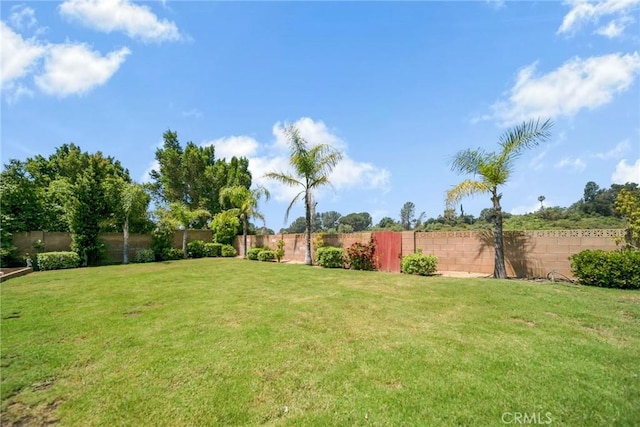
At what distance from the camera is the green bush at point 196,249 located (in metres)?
20.2

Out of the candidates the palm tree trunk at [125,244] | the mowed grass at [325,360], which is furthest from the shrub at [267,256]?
the mowed grass at [325,360]

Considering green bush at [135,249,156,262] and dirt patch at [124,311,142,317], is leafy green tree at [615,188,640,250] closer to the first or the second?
dirt patch at [124,311,142,317]

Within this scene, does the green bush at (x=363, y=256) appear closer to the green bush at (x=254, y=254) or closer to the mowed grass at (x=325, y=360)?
the mowed grass at (x=325, y=360)

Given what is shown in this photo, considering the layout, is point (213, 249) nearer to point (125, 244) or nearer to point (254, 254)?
point (254, 254)

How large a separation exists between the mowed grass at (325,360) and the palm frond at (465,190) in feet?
13.4

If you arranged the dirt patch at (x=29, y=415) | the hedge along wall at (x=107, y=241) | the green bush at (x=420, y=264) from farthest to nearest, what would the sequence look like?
1. the hedge along wall at (x=107, y=241)
2. the green bush at (x=420, y=264)
3. the dirt patch at (x=29, y=415)

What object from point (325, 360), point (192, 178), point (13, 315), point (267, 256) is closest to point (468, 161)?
point (325, 360)

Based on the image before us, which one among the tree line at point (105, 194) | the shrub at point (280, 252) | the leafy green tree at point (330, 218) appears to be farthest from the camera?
the leafy green tree at point (330, 218)

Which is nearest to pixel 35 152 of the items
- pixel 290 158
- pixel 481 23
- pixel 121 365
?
pixel 290 158

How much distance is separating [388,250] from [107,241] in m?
16.1

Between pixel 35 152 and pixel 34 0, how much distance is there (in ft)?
75.0

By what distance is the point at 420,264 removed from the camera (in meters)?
10.5

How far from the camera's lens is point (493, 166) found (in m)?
9.58

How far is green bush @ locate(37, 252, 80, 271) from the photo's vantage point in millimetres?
13594
